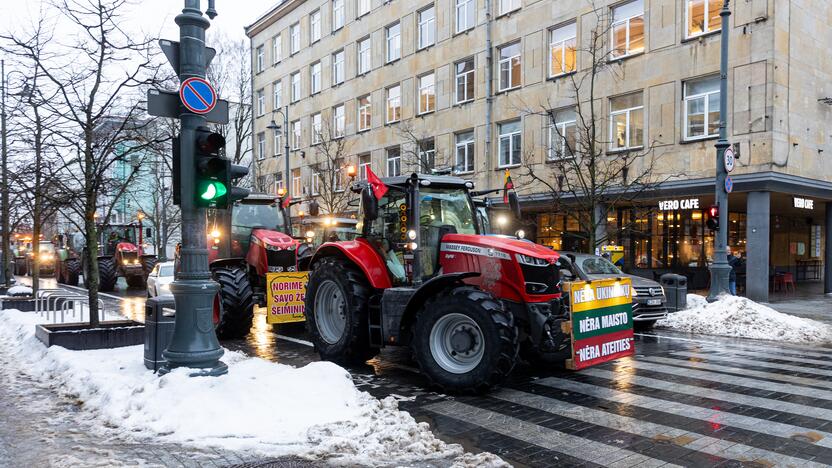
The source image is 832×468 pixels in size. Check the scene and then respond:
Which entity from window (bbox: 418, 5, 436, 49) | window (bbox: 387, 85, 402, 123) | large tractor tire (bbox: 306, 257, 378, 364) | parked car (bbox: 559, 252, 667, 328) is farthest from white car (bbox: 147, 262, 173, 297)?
window (bbox: 418, 5, 436, 49)

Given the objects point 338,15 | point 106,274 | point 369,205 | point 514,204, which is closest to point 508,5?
point 338,15

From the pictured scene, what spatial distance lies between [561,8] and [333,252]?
18.0 meters

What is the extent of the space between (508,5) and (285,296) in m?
19.1

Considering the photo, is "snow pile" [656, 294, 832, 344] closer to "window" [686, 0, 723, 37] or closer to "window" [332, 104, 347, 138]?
"window" [686, 0, 723, 37]

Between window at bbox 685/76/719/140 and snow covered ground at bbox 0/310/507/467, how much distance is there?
Result: 1693 cm

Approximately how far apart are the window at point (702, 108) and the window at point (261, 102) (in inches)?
1259

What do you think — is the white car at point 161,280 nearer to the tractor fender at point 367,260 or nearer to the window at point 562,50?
the tractor fender at point 367,260

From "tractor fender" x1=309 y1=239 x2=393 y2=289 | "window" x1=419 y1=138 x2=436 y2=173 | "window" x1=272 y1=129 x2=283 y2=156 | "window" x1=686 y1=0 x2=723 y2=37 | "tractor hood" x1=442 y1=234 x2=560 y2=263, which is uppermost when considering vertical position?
"window" x1=686 y1=0 x2=723 y2=37

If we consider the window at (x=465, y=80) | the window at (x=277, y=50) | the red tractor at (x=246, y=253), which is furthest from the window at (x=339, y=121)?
the red tractor at (x=246, y=253)

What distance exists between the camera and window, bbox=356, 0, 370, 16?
111 feet

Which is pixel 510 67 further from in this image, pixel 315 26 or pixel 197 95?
pixel 197 95

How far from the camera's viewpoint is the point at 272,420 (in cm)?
561

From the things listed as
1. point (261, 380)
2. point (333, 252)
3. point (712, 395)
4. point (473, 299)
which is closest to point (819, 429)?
point (712, 395)

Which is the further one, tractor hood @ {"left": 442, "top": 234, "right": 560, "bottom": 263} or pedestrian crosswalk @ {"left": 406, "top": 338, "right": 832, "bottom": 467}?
tractor hood @ {"left": 442, "top": 234, "right": 560, "bottom": 263}
